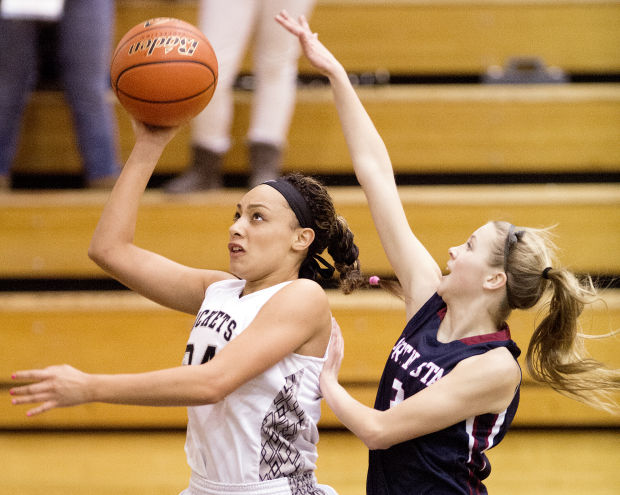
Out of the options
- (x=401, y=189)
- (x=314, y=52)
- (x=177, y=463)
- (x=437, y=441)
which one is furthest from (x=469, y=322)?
(x=401, y=189)

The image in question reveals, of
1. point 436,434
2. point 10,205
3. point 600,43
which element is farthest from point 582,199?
point 10,205

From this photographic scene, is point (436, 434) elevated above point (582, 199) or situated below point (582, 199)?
below

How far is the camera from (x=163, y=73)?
2.18 m

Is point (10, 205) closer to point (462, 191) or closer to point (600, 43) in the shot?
point (462, 191)

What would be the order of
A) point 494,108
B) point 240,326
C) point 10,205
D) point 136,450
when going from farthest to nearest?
1. point 494,108
2. point 10,205
3. point 136,450
4. point 240,326

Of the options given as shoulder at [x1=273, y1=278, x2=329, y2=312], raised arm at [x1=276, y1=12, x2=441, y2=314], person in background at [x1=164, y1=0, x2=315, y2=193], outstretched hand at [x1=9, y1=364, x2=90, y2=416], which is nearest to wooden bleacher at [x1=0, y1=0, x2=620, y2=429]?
person in background at [x1=164, y1=0, x2=315, y2=193]

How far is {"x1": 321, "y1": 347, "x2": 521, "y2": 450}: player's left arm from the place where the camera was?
179cm

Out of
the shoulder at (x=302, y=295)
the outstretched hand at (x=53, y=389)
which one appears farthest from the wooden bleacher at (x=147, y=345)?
the outstretched hand at (x=53, y=389)

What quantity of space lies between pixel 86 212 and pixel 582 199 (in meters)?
2.13

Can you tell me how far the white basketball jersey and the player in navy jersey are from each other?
8 centimetres

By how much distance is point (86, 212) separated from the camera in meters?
3.67

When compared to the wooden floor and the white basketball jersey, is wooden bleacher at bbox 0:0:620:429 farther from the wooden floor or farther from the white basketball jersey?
the white basketball jersey

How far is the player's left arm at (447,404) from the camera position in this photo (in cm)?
179

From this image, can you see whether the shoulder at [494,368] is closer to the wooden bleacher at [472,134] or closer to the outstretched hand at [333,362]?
the outstretched hand at [333,362]
